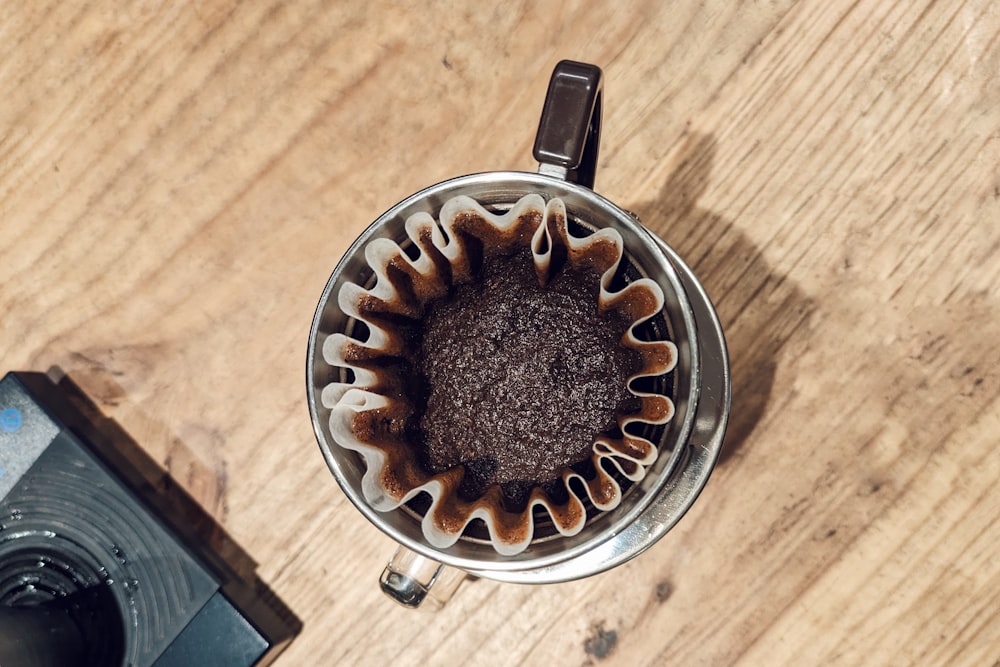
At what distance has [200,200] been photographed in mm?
609

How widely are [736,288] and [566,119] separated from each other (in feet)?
0.71

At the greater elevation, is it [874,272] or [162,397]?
[162,397]

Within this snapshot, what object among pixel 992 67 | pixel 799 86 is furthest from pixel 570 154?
pixel 992 67

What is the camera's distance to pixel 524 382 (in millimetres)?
477

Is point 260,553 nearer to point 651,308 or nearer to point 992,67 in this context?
point 651,308

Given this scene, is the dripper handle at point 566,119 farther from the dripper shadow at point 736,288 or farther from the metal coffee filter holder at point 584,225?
the dripper shadow at point 736,288

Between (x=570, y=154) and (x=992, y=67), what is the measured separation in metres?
0.37

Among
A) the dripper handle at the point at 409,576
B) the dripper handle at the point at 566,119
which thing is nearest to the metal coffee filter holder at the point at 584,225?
the dripper handle at the point at 566,119

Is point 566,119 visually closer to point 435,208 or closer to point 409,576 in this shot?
point 435,208

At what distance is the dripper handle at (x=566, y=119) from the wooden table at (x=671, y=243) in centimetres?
15

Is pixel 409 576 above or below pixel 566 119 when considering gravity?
below

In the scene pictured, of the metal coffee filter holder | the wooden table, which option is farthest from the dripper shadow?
the metal coffee filter holder

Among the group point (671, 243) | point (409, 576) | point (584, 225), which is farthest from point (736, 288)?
point (409, 576)

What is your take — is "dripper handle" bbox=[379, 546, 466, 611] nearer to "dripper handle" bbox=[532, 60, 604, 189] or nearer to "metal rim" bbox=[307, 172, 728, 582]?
"metal rim" bbox=[307, 172, 728, 582]
